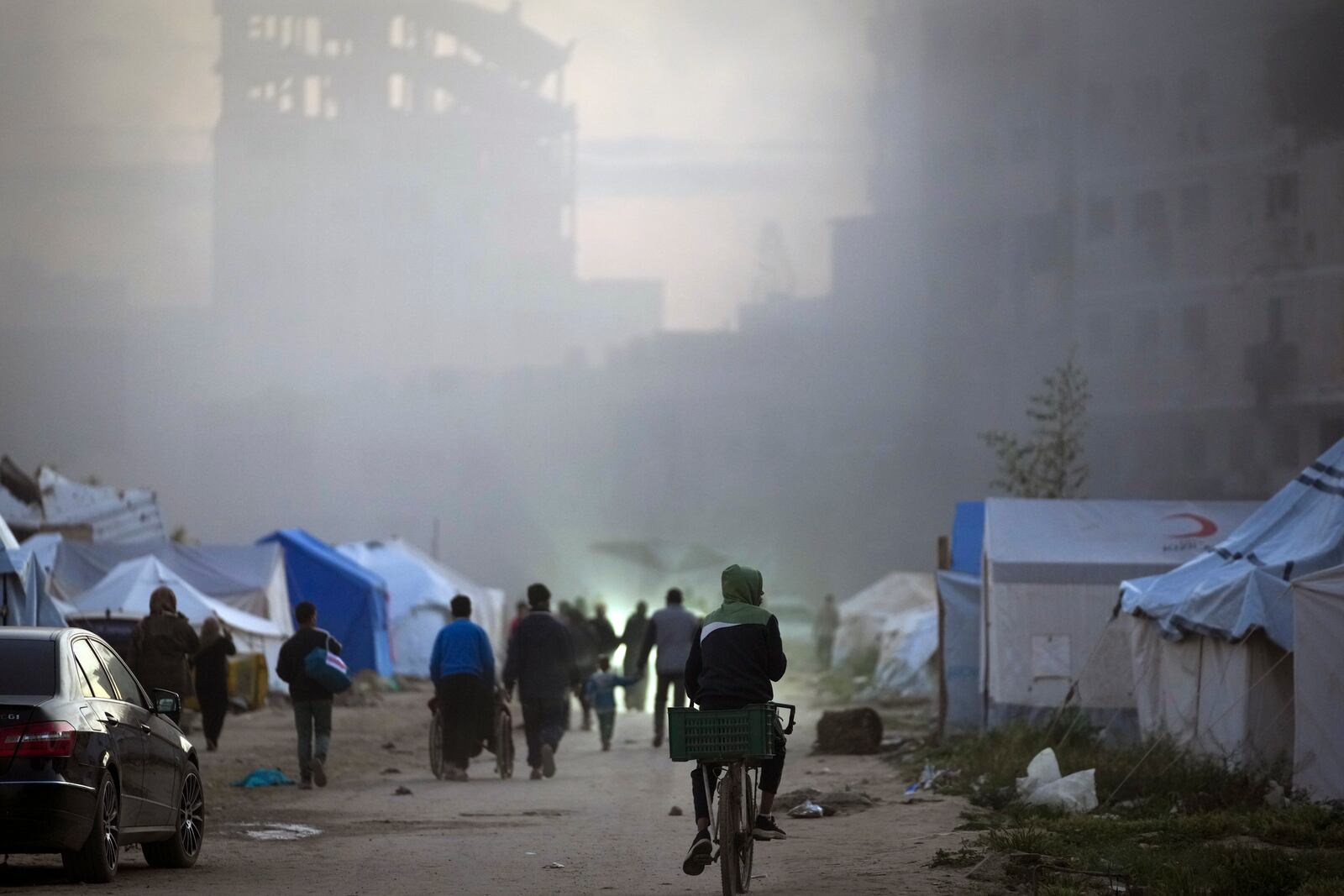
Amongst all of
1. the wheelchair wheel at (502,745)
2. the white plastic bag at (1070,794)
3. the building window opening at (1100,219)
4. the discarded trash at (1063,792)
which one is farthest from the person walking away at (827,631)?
the white plastic bag at (1070,794)

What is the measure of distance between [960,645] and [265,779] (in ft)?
31.7

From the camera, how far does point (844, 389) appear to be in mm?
79062

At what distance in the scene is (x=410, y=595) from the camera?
40625mm

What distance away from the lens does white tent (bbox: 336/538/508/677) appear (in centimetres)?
4016

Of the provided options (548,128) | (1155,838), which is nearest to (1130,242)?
(548,128)

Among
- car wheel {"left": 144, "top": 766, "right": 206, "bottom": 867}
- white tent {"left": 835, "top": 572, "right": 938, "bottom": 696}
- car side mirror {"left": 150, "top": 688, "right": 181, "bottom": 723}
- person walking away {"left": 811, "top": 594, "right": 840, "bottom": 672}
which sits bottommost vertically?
person walking away {"left": 811, "top": 594, "right": 840, "bottom": 672}

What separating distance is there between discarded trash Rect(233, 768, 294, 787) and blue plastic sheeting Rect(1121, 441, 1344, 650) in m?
7.86

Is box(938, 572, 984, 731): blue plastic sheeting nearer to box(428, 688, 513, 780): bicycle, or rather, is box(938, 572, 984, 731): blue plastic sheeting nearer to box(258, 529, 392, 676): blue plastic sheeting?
box(428, 688, 513, 780): bicycle

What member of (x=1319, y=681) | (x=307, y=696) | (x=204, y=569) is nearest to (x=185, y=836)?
(x=307, y=696)

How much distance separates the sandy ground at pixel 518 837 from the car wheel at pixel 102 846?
0.37 ft

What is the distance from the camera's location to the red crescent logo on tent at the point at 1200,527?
65.9 ft

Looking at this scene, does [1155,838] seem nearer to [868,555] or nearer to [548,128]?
[868,555]

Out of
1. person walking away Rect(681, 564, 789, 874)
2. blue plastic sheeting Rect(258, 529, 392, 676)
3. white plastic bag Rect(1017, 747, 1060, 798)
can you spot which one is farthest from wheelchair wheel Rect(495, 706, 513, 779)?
blue plastic sheeting Rect(258, 529, 392, 676)

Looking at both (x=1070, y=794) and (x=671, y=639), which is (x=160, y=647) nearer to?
(x=671, y=639)
